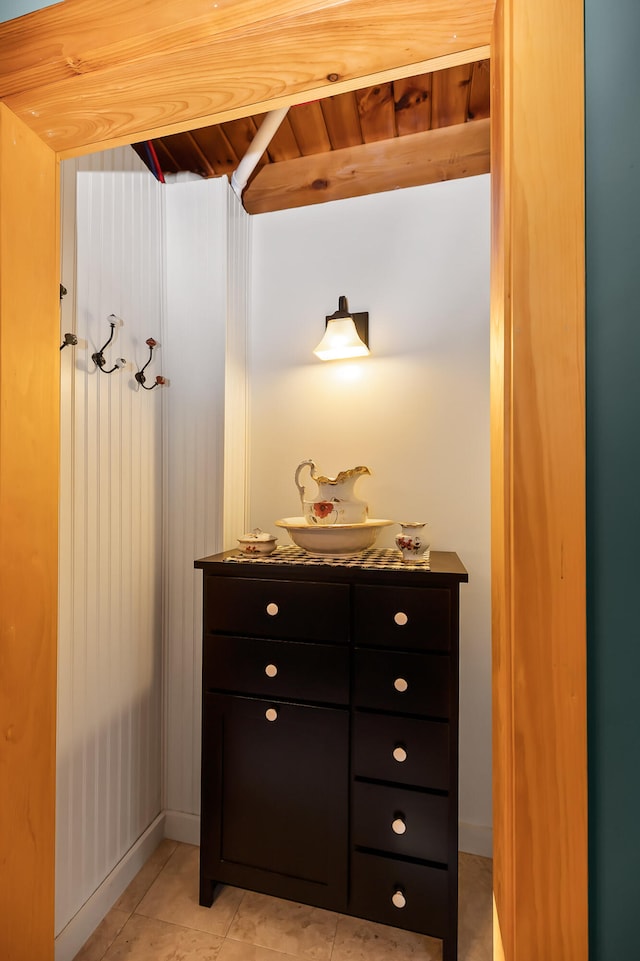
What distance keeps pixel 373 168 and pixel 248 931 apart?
2.62 meters

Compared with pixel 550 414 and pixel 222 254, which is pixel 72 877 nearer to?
pixel 550 414

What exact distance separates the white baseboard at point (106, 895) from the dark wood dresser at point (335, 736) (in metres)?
0.28

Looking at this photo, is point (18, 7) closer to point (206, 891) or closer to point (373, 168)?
point (373, 168)

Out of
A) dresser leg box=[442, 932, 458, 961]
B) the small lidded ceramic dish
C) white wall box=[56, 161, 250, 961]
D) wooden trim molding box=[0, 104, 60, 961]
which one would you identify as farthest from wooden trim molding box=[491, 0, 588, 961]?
white wall box=[56, 161, 250, 961]

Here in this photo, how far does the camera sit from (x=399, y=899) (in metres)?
1.26

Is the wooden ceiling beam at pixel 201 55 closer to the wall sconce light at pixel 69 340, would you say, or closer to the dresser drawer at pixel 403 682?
the wall sconce light at pixel 69 340

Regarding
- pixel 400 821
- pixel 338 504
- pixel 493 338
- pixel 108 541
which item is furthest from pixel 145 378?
pixel 400 821

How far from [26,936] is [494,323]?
52.9 inches

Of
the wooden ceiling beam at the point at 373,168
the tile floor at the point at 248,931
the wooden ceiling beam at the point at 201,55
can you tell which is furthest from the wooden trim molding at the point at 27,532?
the wooden ceiling beam at the point at 373,168

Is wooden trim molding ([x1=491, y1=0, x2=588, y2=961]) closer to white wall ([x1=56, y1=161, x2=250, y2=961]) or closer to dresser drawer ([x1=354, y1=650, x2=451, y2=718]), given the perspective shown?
dresser drawer ([x1=354, y1=650, x2=451, y2=718])

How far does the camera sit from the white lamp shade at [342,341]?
5.58ft

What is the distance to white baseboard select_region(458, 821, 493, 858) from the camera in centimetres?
166

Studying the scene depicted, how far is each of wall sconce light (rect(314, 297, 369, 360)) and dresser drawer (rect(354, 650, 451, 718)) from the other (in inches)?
41.5

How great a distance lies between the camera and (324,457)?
6.11 feet
